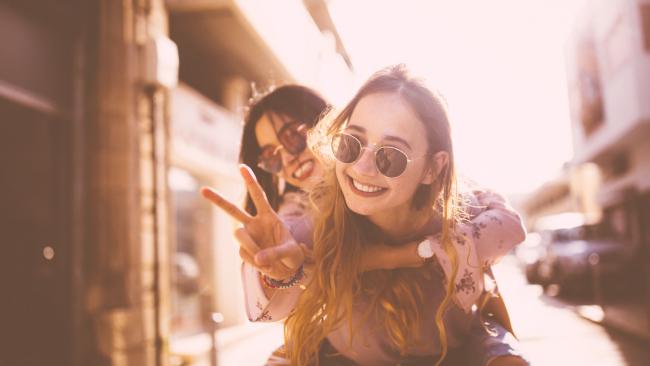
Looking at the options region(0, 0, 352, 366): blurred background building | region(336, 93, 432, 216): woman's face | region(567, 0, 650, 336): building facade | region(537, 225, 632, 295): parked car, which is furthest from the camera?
region(567, 0, 650, 336): building facade

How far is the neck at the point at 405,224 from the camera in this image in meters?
1.94

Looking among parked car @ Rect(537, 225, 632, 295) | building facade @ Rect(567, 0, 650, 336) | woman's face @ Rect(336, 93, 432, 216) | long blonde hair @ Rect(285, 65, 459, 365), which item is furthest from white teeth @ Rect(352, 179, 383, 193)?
parked car @ Rect(537, 225, 632, 295)

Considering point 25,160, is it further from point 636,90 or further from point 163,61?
point 636,90

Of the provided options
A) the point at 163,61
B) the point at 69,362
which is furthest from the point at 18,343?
the point at 163,61

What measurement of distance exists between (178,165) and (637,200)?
620 inches

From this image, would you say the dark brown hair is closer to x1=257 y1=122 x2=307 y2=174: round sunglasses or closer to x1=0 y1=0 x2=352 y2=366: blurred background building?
x1=257 y1=122 x2=307 y2=174: round sunglasses

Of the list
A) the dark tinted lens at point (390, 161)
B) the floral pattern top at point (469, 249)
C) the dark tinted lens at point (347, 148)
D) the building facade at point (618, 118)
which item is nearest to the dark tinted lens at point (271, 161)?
the floral pattern top at point (469, 249)

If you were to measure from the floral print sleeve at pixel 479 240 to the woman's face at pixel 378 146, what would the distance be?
0.20 m

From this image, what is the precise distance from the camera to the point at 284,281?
1725mm

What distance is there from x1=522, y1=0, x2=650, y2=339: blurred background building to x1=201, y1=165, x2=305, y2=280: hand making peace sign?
26.3ft

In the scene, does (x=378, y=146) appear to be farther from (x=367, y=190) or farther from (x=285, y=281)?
(x=285, y=281)

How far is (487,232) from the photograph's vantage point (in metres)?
1.90

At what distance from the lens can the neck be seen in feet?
6.37

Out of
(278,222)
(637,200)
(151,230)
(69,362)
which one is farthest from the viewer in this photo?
(637,200)
